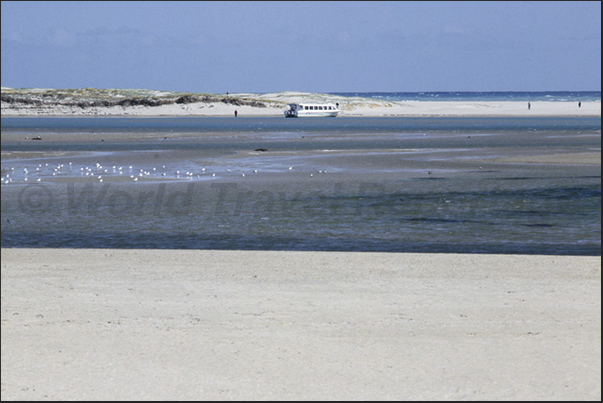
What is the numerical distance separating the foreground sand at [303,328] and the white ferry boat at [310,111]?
3804 inches

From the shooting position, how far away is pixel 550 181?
22.8 metres

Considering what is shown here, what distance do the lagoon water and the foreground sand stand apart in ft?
8.58

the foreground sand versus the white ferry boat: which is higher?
the foreground sand

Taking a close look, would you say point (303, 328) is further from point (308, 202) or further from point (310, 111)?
point (310, 111)

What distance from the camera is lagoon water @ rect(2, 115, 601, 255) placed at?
13312mm

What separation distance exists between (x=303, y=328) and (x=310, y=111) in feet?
331

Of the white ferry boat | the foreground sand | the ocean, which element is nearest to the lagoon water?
the ocean

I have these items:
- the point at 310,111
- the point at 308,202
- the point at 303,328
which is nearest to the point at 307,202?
the point at 308,202

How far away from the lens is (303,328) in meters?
7.36

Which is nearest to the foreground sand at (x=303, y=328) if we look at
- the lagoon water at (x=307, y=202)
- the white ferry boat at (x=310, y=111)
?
the lagoon water at (x=307, y=202)

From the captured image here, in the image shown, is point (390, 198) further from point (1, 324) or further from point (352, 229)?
point (1, 324)

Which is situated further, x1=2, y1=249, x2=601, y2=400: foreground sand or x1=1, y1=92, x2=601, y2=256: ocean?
x1=1, y1=92, x2=601, y2=256: ocean

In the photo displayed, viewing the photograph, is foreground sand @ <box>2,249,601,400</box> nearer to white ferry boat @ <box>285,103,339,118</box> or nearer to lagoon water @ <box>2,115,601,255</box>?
lagoon water @ <box>2,115,601,255</box>

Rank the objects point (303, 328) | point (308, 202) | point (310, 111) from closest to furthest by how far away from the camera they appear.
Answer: point (303, 328) → point (308, 202) → point (310, 111)
